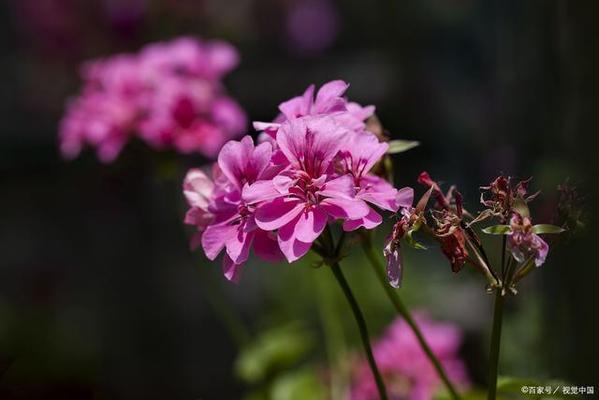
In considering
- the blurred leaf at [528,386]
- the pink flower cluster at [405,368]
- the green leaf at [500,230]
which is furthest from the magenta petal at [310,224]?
the pink flower cluster at [405,368]

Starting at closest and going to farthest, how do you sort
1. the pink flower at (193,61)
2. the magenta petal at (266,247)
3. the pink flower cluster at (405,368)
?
the magenta petal at (266,247)
the pink flower cluster at (405,368)
the pink flower at (193,61)

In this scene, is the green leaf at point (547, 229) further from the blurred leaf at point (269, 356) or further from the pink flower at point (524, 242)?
the blurred leaf at point (269, 356)

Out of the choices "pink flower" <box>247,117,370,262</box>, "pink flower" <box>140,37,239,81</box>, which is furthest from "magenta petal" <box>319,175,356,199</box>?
"pink flower" <box>140,37,239,81</box>

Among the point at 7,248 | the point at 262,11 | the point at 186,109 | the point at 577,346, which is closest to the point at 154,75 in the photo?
the point at 186,109

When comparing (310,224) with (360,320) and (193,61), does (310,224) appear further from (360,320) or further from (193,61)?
(193,61)

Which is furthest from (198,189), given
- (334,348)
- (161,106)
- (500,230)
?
(334,348)

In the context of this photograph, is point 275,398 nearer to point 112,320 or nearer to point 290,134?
point 290,134

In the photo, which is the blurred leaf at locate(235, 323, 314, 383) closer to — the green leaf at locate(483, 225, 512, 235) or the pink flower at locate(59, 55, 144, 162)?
the pink flower at locate(59, 55, 144, 162)
